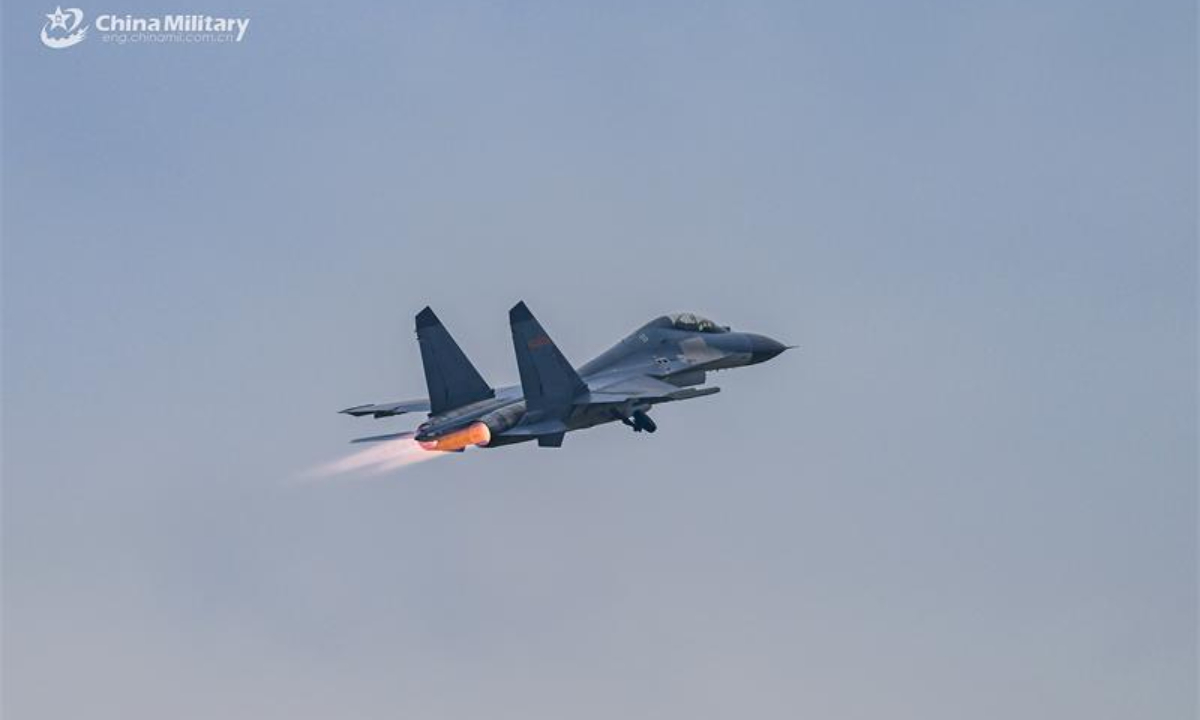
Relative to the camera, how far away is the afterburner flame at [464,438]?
75.8 meters

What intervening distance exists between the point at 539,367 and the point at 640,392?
5021mm

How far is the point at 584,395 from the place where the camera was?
77.7 meters

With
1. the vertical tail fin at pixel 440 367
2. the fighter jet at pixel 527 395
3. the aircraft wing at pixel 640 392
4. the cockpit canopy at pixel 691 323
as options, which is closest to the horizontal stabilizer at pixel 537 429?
A: the fighter jet at pixel 527 395

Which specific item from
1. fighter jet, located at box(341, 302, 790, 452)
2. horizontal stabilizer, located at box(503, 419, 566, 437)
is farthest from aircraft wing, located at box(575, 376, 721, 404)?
horizontal stabilizer, located at box(503, 419, 566, 437)

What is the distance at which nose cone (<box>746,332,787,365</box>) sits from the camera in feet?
292

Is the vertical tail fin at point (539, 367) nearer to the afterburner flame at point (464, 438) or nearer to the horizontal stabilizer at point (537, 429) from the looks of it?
the horizontal stabilizer at point (537, 429)

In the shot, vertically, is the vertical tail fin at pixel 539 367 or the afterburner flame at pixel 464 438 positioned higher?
the vertical tail fin at pixel 539 367

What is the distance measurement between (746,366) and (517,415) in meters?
15.6

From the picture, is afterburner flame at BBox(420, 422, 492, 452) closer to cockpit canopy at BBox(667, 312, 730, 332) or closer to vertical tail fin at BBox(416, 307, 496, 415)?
vertical tail fin at BBox(416, 307, 496, 415)

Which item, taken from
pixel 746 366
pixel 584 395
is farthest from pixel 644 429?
pixel 746 366

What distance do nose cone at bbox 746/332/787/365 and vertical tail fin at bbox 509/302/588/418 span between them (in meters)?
14.0

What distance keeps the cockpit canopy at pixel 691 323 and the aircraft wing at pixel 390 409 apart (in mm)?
10558

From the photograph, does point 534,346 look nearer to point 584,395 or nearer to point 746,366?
point 584,395

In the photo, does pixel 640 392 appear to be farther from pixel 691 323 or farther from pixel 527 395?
pixel 691 323
